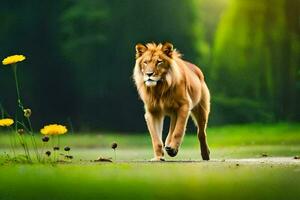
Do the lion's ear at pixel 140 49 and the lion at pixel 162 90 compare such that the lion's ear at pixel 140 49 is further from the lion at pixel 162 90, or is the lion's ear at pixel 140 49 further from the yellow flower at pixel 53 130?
the yellow flower at pixel 53 130

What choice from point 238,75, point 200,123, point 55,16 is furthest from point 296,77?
point 200,123

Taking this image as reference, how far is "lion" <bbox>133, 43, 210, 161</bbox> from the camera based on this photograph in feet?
20.2

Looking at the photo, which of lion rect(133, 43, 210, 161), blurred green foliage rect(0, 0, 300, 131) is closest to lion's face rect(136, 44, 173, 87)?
lion rect(133, 43, 210, 161)

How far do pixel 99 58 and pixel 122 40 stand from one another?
21.5 inches

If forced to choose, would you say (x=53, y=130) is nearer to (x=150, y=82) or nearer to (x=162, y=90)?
(x=150, y=82)

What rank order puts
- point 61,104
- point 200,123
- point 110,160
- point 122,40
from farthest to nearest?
1. point 122,40
2. point 61,104
3. point 200,123
4. point 110,160

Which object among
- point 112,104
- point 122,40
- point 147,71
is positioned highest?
point 147,71

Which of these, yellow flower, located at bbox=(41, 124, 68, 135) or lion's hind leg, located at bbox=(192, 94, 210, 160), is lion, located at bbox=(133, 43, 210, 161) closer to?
lion's hind leg, located at bbox=(192, 94, 210, 160)

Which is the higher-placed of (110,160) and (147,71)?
(147,71)

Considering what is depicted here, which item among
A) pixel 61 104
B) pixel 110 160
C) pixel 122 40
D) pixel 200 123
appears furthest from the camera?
pixel 122 40

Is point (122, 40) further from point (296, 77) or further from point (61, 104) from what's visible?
point (296, 77)

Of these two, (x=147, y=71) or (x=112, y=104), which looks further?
(x=112, y=104)

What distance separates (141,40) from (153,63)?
6.42 metres

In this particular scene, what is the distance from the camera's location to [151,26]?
43.0 ft
